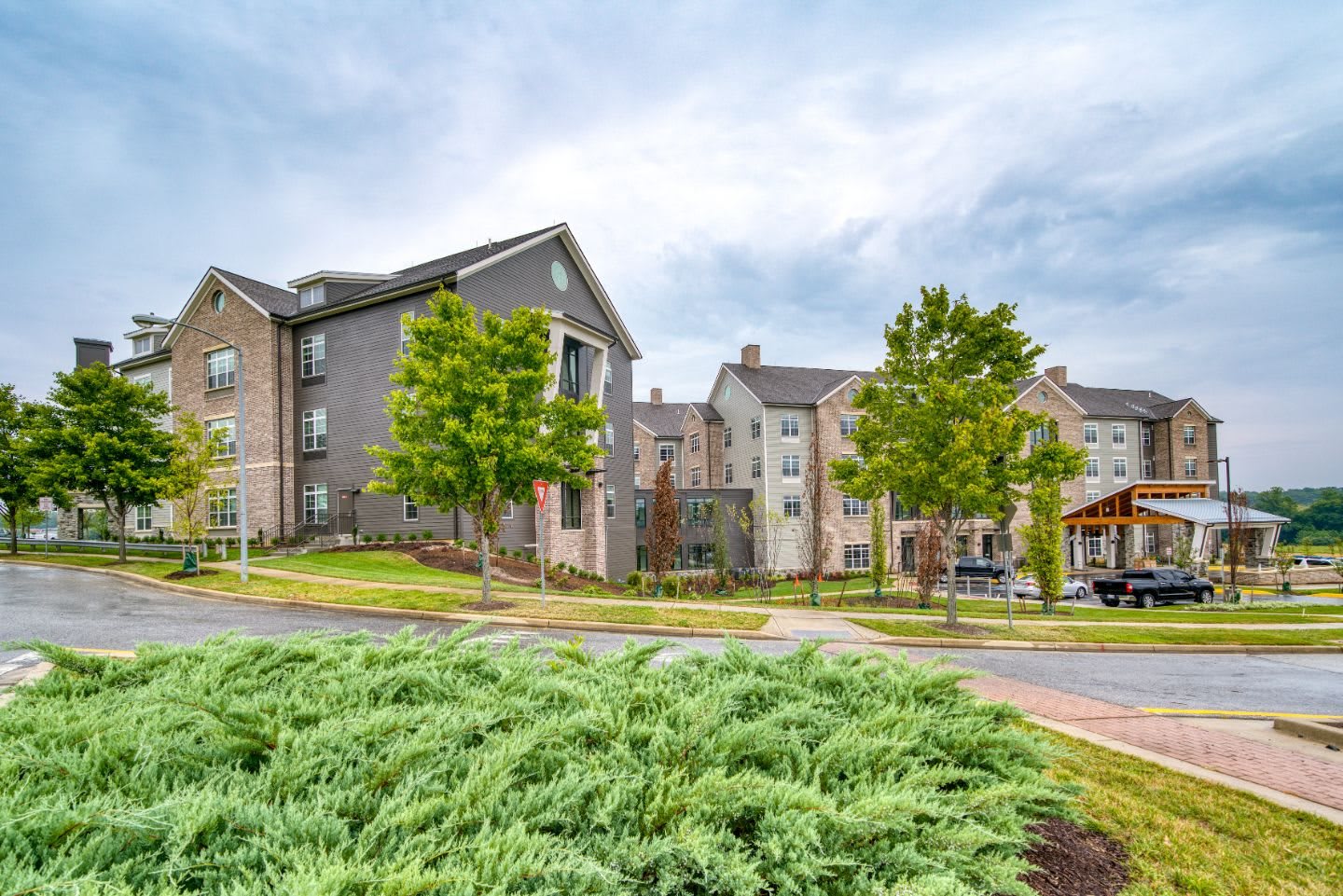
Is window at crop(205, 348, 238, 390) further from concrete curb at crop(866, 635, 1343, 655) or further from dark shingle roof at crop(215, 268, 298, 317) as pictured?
concrete curb at crop(866, 635, 1343, 655)

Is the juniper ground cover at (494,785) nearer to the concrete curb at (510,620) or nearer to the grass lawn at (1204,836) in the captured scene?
the grass lawn at (1204,836)

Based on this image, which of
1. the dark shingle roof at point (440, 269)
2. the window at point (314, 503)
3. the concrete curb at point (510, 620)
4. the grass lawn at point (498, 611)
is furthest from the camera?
the window at point (314, 503)

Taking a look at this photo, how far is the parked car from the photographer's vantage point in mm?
33469

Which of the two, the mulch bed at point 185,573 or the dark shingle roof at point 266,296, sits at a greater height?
the dark shingle roof at point 266,296

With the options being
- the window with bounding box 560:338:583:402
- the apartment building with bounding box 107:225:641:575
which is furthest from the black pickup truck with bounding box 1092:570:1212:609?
the window with bounding box 560:338:583:402

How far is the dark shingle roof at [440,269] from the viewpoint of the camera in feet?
92.4

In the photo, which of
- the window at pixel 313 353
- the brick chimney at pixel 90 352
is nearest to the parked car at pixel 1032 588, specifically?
the window at pixel 313 353

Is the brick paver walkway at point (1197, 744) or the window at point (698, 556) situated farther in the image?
the window at point (698, 556)

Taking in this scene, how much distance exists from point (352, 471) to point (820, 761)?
3024cm

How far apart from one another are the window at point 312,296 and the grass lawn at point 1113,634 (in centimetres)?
2815

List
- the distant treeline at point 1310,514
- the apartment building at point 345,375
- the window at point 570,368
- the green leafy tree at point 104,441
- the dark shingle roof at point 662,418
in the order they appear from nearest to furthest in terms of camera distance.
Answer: the green leafy tree at point 104,441, the apartment building at point 345,375, the window at point 570,368, the dark shingle roof at point 662,418, the distant treeline at point 1310,514

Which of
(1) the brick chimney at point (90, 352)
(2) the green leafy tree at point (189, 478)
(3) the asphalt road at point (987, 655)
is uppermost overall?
(1) the brick chimney at point (90, 352)

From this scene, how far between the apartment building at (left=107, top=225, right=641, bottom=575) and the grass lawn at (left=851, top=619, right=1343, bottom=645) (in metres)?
17.0

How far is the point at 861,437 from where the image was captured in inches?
756
